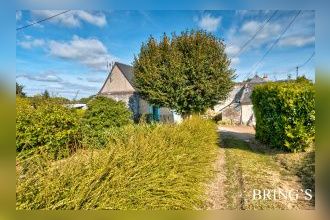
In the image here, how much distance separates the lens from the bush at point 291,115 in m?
5.94

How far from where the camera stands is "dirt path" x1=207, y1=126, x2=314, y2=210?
2871mm

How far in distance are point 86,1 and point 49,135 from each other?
3.90 meters

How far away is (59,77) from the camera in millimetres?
3674

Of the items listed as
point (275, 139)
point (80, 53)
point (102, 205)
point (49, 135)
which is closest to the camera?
point (102, 205)

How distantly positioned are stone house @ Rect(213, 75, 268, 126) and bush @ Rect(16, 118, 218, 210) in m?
11.8

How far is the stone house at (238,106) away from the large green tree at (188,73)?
150 inches

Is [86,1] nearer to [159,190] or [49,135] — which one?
[159,190]

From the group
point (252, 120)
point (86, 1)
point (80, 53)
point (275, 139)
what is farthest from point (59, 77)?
point (252, 120)

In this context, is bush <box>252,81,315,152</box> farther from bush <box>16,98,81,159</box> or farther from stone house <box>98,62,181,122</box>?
stone house <box>98,62,181,122</box>

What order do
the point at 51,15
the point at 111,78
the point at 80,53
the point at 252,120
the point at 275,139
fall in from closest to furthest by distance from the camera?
1. the point at 51,15
2. the point at 80,53
3. the point at 275,139
4. the point at 252,120
5. the point at 111,78

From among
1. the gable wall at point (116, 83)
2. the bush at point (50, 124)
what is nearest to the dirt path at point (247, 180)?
the bush at point (50, 124)

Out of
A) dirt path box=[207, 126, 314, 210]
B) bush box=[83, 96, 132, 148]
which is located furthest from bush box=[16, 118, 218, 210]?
bush box=[83, 96, 132, 148]

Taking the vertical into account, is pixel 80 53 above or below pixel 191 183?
above

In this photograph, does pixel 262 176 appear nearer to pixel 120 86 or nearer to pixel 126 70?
pixel 120 86
